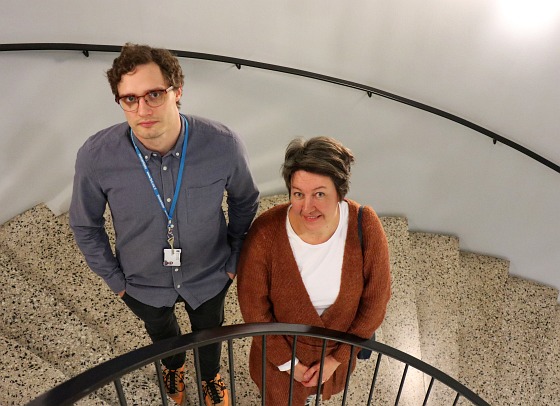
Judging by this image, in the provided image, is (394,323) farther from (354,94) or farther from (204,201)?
(204,201)

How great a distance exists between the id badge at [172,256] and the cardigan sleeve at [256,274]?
0.75 ft

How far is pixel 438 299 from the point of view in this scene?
12.7 ft

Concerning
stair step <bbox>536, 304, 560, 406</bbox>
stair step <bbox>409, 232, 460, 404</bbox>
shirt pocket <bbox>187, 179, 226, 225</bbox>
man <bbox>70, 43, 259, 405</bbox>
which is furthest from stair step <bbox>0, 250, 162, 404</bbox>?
stair step <bbox>536, 304, 560, 406</bbox>

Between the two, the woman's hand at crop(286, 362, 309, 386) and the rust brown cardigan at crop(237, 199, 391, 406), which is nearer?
the rust brown cardigan at crop(237, 199, 391, 406)

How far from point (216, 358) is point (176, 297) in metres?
0.56

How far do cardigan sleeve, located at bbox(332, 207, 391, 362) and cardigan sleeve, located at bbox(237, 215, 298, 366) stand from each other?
343mm

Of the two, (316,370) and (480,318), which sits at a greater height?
(316,370)

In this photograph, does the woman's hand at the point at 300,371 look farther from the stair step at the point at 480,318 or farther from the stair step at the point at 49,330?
the stair step at the point at 480,318

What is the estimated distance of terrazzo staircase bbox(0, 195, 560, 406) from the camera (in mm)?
2285

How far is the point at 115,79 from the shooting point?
A: 156cm

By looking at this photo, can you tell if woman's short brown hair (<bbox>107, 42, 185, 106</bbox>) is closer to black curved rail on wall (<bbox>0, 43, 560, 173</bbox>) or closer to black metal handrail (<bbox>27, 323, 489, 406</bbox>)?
black metal handrail (<bbox>27, 323, 489, 406</bbox>)

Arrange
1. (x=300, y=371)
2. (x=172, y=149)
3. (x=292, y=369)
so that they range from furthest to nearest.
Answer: (x=300, y=371) < (x=292, y=369) < (x=172, y=149)

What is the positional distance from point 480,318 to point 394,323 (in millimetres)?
964

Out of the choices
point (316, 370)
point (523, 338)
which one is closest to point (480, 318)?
point (523, 338)
